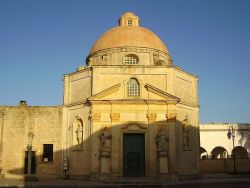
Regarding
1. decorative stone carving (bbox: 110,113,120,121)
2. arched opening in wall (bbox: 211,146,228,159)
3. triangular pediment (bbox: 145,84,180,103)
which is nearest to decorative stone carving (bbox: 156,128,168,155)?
triangular pediment (bbox: 145,84,180,103)

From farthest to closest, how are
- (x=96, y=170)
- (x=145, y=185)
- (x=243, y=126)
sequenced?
Answer: (x=243, y=126) → (x=96, y=170) → (x=145, y=185)

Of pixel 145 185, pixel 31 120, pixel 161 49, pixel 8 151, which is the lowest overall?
pixel 145 185

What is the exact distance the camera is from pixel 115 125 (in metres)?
26.4

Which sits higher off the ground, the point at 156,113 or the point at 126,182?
the point at 156,113

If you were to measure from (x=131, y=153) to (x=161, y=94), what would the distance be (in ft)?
16.1

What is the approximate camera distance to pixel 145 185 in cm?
2269

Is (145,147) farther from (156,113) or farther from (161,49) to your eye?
(161,49)

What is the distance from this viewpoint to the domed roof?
31703 mm

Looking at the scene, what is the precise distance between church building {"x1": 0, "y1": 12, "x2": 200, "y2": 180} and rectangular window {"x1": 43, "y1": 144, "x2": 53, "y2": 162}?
0.27 feet

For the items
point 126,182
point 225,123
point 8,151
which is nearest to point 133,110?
point 126,182

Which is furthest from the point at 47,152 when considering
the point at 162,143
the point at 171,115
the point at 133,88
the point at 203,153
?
the point at 203,153

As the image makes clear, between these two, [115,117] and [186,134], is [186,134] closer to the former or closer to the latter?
[186,134]

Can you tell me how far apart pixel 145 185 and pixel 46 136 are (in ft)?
35.1

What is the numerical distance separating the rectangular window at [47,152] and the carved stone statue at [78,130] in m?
2.94
